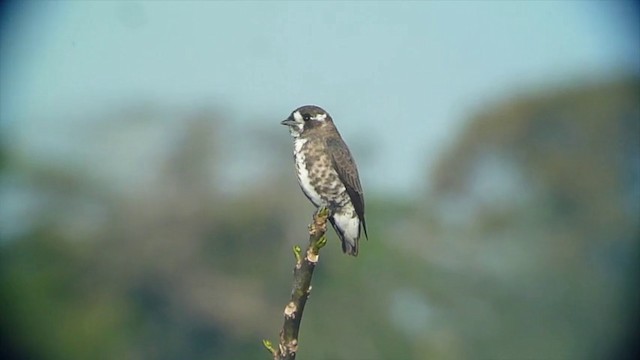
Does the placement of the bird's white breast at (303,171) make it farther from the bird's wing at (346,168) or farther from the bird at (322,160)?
the bird's wing at (346,168)

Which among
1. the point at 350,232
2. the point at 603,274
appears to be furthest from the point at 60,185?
the point at 350,232

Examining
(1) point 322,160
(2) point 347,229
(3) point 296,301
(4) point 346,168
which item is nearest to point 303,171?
(1) point 322,160

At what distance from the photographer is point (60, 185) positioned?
31.4m

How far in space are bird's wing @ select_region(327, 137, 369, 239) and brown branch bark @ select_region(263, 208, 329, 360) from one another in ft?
5.96

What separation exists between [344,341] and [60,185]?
752 centimetres

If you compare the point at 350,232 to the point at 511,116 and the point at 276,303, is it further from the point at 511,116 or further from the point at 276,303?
the point at 511,116

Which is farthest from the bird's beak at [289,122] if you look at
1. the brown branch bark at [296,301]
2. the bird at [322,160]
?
the brown branch bark at [296,301]

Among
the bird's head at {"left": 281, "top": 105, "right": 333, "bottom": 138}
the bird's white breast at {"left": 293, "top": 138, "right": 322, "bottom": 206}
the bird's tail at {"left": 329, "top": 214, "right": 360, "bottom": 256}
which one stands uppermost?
the bird's head at {"left": 281, "top": 105, "right": 333, "bottom": 138}

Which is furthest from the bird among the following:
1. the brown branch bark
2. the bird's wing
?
the brown branch bark

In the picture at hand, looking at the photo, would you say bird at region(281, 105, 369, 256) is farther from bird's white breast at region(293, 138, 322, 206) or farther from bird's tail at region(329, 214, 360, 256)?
bird's tail at region(329, 214, 360, 256)

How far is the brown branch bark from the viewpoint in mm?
6613

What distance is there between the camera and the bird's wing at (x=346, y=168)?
8891 mm

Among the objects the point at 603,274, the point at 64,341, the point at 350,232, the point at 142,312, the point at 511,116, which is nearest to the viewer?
the point at 350,232

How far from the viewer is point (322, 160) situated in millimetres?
8914
